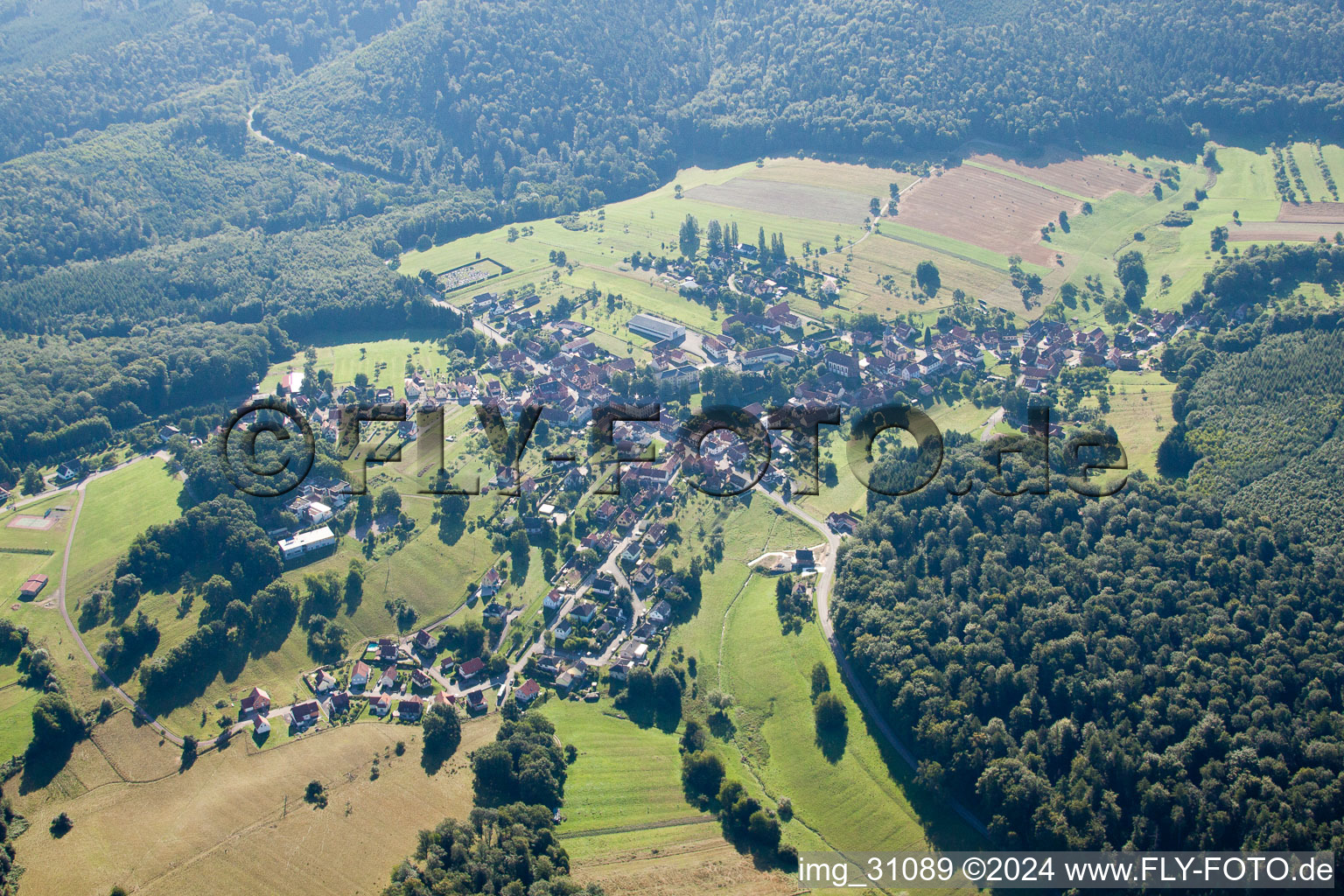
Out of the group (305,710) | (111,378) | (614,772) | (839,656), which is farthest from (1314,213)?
(111,378)

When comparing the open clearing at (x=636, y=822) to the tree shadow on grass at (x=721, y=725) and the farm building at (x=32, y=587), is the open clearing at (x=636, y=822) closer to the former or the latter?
the tree shadow on grass at (x=721, y=725)

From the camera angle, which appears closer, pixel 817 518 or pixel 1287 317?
pixel 817 518

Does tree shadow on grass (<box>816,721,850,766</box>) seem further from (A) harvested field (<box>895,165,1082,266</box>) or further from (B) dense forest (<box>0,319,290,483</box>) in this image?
(A) harvested field (<box>895,165,1082,266</box>)

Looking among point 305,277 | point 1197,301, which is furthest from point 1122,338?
point 305,277

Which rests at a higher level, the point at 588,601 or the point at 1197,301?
the point at 1197,301

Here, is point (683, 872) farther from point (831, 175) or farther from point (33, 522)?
point (831, 175)

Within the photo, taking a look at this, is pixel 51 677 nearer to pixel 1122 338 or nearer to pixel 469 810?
pixel 469 810

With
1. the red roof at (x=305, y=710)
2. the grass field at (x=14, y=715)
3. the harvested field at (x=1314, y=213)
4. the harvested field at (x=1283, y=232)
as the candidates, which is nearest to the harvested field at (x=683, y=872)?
the red roof at (x=305, y=710)
